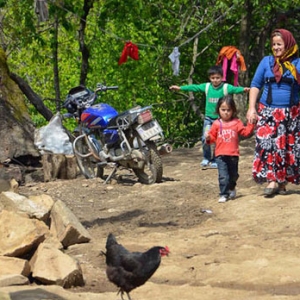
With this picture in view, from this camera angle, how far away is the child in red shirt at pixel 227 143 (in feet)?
28.4

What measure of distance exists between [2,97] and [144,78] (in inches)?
380

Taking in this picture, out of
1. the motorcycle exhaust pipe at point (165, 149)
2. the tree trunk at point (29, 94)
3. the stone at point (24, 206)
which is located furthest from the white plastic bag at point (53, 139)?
the stone at point (24, 206)

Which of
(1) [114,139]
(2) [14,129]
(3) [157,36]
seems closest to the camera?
(1) [114,139]

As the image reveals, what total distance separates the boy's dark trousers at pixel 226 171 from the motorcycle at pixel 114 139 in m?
1.44

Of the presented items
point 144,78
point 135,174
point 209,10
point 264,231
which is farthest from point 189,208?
point 144,78

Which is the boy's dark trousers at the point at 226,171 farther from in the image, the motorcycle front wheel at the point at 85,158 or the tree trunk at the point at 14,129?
the tree trunk at the point at 14,129

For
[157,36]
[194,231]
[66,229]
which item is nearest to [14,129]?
[194,231]

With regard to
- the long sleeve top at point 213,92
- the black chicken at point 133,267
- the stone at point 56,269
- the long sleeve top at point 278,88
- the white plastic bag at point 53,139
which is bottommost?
the white plastic bag at point 53,139

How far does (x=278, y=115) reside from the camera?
8.41 m

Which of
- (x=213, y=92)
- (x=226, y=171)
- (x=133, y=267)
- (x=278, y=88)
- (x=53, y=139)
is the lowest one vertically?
(x=53, y=139)

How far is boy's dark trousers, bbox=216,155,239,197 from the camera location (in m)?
8.69

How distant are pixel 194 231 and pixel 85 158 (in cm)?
392

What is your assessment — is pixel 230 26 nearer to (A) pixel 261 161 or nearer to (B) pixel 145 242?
(A) pixel 261 161

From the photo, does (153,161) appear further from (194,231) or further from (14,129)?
(194,231)
